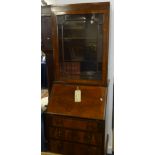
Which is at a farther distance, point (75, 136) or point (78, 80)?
point (78, 80)

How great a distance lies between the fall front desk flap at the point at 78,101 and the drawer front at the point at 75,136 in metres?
0.19

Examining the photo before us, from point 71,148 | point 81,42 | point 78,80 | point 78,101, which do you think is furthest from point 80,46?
point 71,148

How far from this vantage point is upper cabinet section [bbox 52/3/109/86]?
2068mm

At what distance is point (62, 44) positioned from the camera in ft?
7.38

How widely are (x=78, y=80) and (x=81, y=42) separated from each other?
43 centimetres

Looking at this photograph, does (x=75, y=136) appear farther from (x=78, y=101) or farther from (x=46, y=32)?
(x=46, y=32)

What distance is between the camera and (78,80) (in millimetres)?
2217

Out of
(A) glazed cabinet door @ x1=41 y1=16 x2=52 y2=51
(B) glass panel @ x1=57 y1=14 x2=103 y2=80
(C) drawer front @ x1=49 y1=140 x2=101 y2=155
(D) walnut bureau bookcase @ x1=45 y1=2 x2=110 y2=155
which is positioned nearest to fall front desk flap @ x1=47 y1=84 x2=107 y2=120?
(D) walnut bureau bookcase @ x1=45 y1=2 x2=110 y2=155

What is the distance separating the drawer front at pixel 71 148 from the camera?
2.04 meters

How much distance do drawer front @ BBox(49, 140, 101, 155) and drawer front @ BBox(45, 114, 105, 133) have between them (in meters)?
0.20

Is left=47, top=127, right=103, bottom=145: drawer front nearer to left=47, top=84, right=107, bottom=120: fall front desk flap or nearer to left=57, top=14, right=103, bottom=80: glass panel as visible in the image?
left=47, top=84, right=107, bottom=120: fall front desk flap
